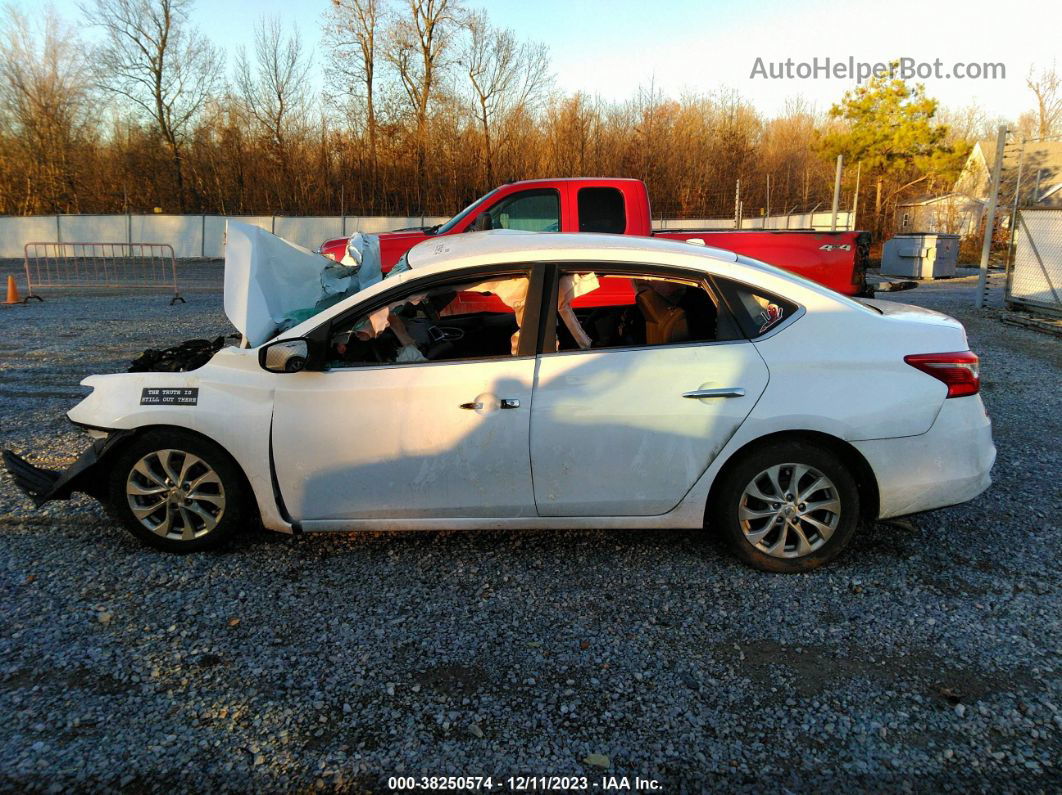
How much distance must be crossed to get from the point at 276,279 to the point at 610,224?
533cm

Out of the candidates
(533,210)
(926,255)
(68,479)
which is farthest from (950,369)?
(926,255)

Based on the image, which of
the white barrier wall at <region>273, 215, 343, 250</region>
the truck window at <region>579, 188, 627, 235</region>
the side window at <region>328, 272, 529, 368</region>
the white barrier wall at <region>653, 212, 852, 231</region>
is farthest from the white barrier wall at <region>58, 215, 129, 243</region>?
the side window at <region>328, 272, 529, 368</region>

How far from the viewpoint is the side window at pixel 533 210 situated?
351 inches

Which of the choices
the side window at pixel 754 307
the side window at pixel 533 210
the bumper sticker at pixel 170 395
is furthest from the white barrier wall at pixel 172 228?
the bumper sticker at pixel 170 395

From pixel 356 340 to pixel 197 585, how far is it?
4.83 ft

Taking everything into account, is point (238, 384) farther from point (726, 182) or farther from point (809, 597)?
point (726, 182)

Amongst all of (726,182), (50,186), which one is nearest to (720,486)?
(726,182)

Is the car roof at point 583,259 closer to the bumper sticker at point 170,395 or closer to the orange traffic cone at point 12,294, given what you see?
the bumper sticker at point 170,395

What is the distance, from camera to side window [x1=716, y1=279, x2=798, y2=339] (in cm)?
355

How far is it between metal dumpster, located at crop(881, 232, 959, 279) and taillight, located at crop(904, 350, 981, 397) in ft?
71.8

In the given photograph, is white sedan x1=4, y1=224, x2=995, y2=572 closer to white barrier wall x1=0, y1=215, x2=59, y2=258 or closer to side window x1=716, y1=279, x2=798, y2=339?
side window x1=716, y1=279, x2=798, y2=339

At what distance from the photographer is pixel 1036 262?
1273 centimetres

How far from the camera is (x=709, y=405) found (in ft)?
11.3

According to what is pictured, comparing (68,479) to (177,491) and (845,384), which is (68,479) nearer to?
(177,491)
